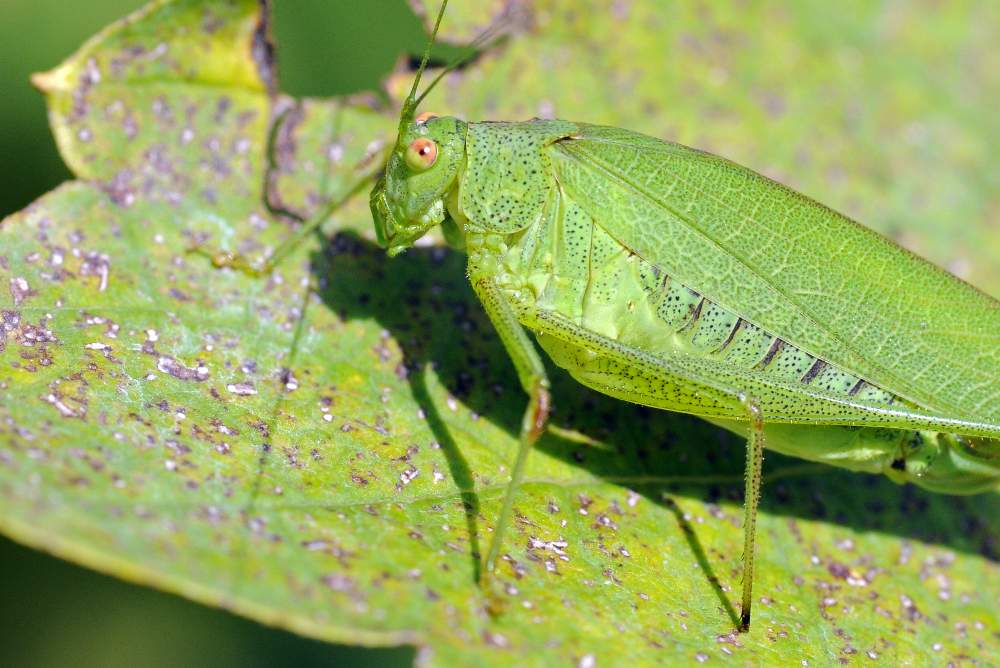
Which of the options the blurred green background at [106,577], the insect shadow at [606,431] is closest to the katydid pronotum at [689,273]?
the insect shadow at [606,431]

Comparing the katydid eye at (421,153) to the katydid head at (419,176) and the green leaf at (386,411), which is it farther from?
the green leaf at (386,411)

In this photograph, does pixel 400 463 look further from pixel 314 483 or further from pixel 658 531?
pixel 658 531

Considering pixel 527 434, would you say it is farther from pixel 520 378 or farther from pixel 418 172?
pixel 418 172

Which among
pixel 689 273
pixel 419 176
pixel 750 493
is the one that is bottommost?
pixel 750 493

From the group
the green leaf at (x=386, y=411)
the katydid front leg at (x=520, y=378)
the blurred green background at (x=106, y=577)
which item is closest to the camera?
the green leaf at (x=386, y=411)

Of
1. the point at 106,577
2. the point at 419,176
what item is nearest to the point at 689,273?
the point at 419,176

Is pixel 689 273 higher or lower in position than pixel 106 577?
higher
